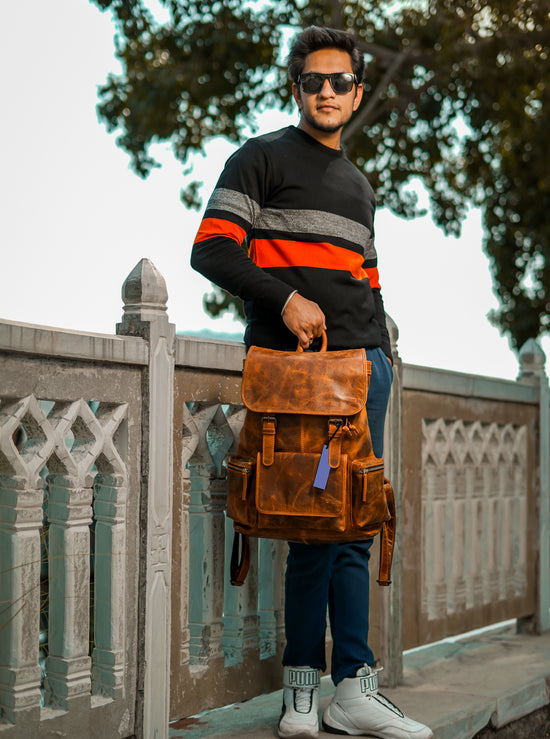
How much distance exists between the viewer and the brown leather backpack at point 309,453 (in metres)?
2.79

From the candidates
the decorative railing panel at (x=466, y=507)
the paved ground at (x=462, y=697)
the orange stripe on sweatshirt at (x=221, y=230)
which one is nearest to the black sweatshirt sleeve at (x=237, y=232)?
the orange stripe on sweatshirt at (x=221, y=230)

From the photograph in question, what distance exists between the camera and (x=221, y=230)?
2855 mm

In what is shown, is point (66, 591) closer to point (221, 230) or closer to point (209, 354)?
point (209, 354)

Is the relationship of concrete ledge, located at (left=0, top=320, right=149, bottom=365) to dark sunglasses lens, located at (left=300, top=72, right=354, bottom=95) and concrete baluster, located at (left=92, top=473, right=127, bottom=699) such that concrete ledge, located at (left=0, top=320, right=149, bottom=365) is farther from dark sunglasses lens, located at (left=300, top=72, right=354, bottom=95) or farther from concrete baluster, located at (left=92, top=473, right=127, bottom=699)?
dark sunglasses lens, located at (left=300, top=72, right=354, bottom=95)

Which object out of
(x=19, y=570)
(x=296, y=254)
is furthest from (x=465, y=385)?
(x=19, y=570)

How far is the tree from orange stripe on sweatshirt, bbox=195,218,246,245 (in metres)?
9.05

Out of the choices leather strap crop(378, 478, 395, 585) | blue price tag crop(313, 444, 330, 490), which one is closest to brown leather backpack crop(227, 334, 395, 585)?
blue price tag crop(313, 444, 330, 490)

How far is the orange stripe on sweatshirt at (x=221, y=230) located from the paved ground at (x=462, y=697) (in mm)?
1624

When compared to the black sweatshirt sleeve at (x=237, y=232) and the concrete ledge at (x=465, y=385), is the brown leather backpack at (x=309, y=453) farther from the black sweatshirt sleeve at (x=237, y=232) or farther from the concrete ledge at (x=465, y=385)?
the concrete ledge at (x=465, y=385)

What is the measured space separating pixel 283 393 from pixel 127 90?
11.2m

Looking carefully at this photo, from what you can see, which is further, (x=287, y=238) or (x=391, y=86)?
(x=391, y=86)

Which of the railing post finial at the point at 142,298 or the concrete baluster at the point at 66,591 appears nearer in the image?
the concrete baluster at the point at 66,591

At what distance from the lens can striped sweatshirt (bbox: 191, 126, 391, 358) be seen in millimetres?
2846

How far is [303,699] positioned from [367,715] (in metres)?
0.21
